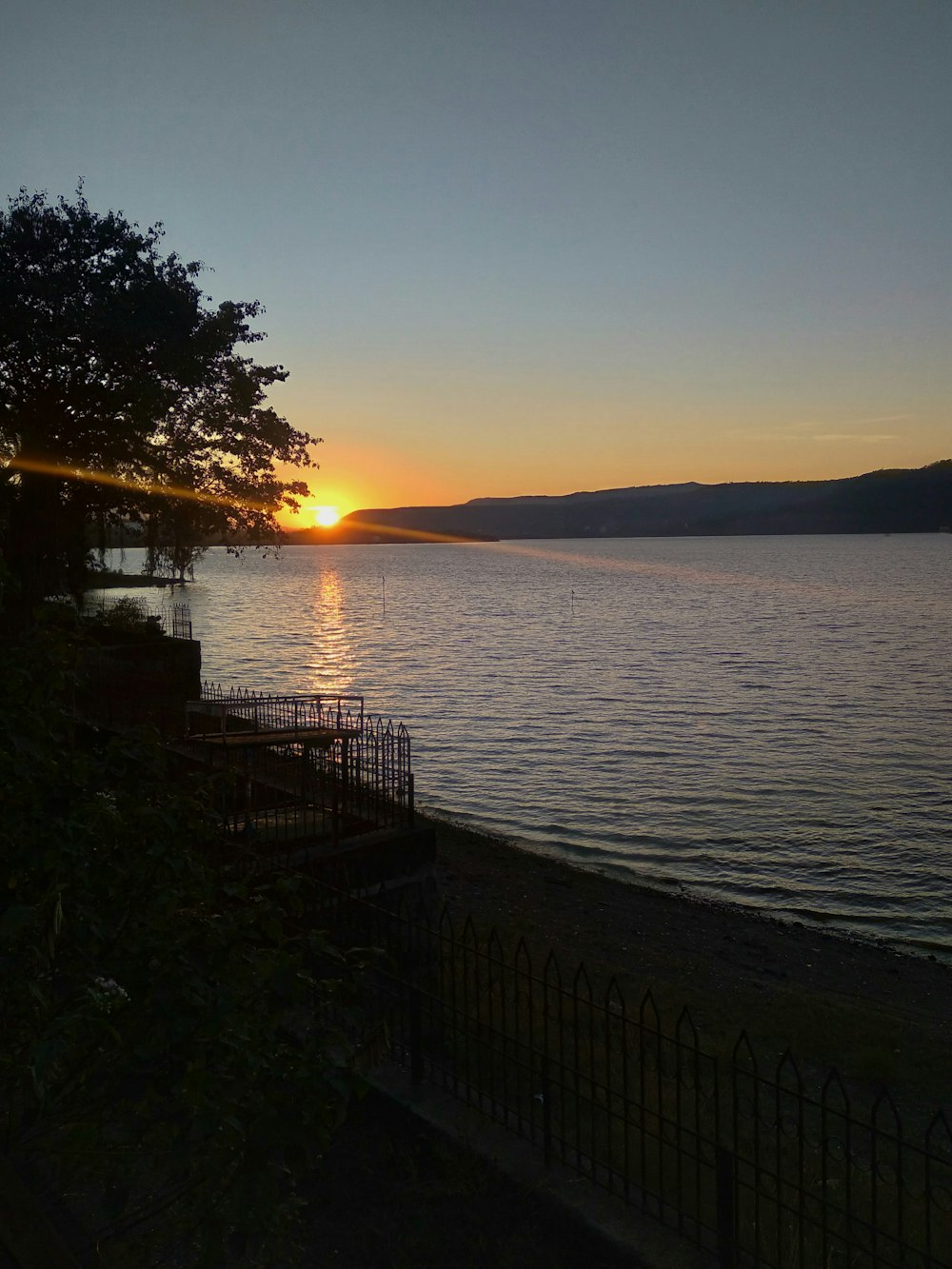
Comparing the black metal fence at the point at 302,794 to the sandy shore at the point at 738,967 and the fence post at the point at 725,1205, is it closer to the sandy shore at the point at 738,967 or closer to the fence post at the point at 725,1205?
the sandy shore at the point at 738,967

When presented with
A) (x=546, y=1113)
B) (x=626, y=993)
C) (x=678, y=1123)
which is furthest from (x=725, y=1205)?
(x=626, y=993)

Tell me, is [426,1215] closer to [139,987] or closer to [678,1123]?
[678,1123]

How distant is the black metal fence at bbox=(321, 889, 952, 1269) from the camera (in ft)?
18.8

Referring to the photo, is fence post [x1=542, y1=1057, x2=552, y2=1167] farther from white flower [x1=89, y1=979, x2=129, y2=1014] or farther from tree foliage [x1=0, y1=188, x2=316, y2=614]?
tree foliage [x1=0, y1=188, x2=316, y2=614]

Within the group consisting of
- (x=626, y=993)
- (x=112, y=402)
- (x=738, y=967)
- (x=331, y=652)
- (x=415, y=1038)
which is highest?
(x=112, y=402)

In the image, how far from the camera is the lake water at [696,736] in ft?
79.2

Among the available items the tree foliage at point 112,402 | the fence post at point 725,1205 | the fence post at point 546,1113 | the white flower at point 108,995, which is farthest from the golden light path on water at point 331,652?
the white flower at point 108,995

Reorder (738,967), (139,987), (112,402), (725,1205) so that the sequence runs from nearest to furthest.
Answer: (139,987) < (725,1205) < (738,967) < (112,402)

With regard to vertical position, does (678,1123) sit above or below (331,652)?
above

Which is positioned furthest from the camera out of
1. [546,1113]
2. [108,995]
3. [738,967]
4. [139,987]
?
[738,967]

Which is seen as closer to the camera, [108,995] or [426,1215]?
[108,995]

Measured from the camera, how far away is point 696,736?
3981 centimetres

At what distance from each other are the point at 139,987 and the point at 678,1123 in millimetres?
4016

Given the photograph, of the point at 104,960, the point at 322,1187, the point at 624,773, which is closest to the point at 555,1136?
the point at 322,1187
